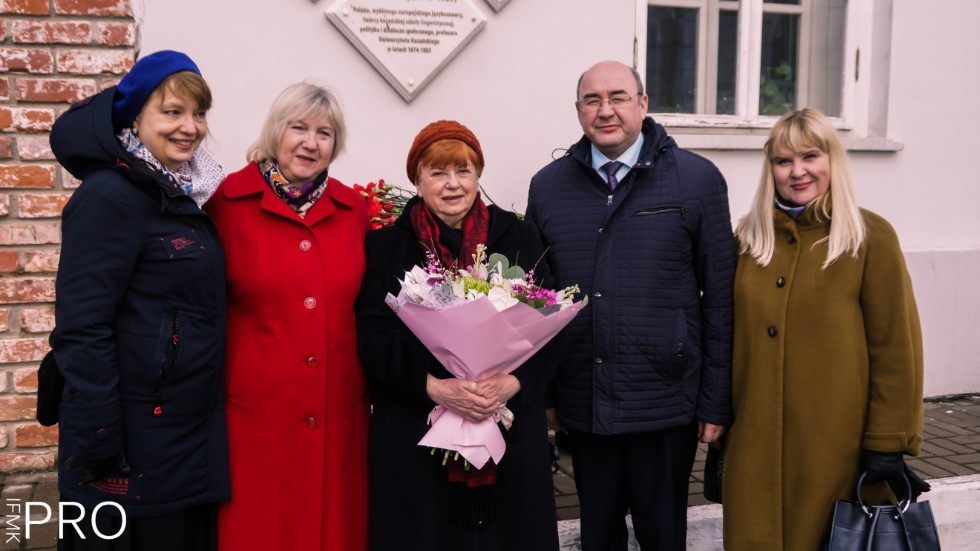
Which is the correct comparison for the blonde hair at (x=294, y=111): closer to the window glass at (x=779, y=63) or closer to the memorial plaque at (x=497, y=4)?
the memorial plaque at (x=497, y=4)

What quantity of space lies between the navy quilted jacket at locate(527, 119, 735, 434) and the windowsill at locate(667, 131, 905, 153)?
2.28 meters

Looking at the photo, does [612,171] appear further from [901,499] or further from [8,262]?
[8,262]

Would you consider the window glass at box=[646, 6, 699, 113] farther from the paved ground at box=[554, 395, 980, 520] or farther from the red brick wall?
the red brick wall

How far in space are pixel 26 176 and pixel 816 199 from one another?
3.38 meters

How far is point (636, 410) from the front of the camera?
277cm

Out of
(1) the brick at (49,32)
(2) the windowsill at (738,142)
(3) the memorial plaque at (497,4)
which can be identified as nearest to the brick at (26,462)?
(1) the brick at (49,32)

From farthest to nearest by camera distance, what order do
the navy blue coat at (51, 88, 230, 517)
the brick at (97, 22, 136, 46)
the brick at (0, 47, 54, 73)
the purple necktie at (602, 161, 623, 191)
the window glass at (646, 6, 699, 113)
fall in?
the window glass at (646, 6, 699, 113) < the brick at (97, 22, 136, 46) < the brick at (0, 47, 54, 73) < the purple necktie at (602, 161, 623, 191) < the navy blue coat at (51, 88, 230, 517)

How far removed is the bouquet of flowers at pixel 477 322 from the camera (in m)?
2.22

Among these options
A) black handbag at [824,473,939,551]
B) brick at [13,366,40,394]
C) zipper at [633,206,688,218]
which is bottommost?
black handbag at [824,473,939,551]

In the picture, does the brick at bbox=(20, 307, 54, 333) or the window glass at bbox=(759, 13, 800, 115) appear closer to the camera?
the brick at bbox=(20, 307, 54, 333)

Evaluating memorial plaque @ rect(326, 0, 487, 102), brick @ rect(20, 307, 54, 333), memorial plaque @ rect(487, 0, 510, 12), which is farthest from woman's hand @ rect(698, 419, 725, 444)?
brick @ rect(20, 307, 54, 333)

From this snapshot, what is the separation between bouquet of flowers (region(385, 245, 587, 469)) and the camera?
7.29 feet

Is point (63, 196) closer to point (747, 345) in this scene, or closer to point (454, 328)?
point (454, 328)

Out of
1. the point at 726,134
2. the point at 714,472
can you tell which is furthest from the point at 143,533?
the point at 726,134
